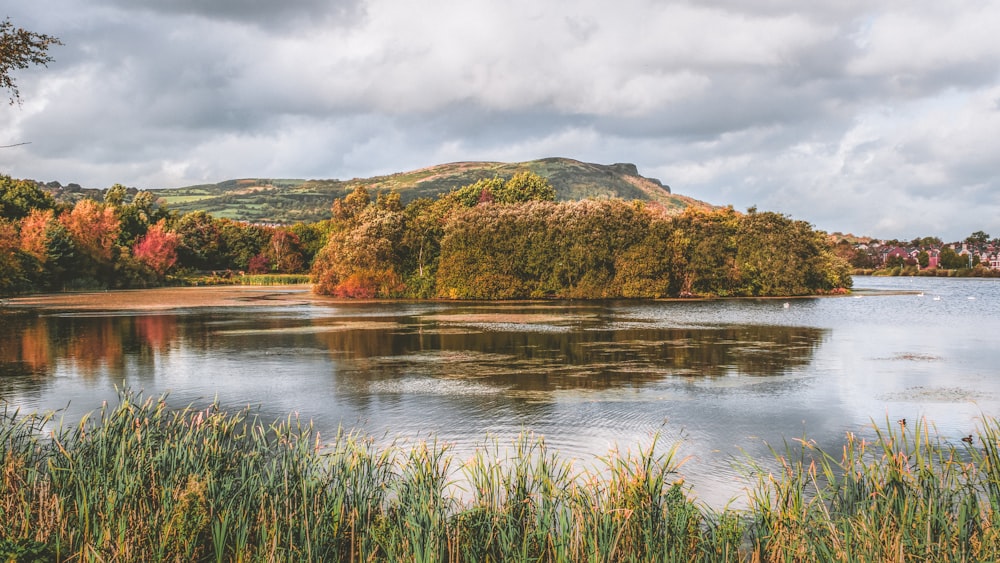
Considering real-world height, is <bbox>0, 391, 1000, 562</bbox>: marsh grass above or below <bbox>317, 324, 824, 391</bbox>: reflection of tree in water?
above

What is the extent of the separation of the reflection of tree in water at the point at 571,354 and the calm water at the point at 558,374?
0.26ft

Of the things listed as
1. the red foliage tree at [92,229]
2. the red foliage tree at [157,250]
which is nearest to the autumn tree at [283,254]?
the red foliage tree at [157,250]

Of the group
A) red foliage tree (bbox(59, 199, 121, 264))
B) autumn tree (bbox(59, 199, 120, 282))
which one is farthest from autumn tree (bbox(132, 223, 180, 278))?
red foliage tree (bbox(59, 199, 121, 264))

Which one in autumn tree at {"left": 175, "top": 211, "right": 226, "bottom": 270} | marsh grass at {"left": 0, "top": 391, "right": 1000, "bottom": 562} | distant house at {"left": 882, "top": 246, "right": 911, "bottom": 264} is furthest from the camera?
distant house at {"left": 882, "top": 246, "right": 911, "bottom": 264}

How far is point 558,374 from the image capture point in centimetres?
1802

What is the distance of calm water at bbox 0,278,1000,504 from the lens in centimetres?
1223

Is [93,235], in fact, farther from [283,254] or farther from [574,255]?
[574,255]

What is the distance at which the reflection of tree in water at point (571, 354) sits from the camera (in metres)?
18.0

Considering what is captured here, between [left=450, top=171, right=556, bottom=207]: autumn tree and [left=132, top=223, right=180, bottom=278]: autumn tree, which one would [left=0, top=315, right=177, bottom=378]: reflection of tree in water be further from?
[left=132, top=223, right=180, bottom=278]: autumn tree

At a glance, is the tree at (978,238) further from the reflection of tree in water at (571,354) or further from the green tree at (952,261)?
the reflection of tree in water at (571,354)

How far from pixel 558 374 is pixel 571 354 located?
12.7ft

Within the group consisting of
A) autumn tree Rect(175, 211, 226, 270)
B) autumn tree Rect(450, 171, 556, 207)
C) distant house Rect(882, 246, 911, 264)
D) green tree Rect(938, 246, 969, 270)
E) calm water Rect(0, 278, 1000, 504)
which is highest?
autumn tree Rect(450, 171, 556, 207)

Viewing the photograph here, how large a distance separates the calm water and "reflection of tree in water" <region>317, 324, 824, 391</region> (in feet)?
0.26

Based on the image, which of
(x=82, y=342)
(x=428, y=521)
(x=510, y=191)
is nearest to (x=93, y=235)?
(x=510, y=191)
